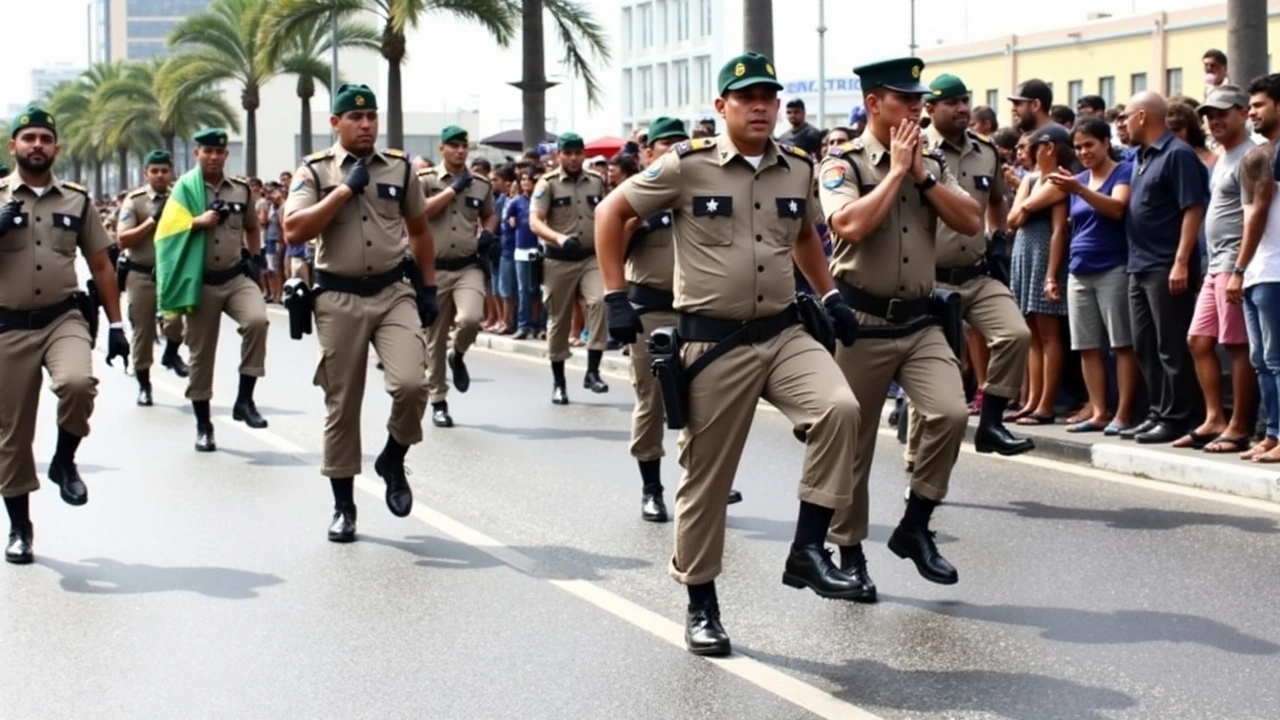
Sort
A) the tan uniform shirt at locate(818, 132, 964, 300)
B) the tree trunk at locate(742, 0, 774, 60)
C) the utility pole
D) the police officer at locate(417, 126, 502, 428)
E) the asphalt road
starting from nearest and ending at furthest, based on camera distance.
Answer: the asphalt road, the tan uniform shirt at locate(818, 132, 964, 300), the utility pole, the police officer at locate(417, 126, 502, 428), the tree trunk at locate(742, 0, 774, 60)

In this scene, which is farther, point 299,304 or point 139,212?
point 139,212

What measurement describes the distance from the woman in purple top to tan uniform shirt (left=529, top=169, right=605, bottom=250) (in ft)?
13.8

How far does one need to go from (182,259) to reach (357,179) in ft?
14.2

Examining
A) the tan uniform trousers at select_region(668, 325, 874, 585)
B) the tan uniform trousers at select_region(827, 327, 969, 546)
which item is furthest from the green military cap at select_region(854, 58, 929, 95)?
the tan uniform trousers at select_region(668, 325, 874, 585)

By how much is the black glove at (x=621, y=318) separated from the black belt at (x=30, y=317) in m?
3.61

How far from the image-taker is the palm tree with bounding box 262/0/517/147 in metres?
31.0

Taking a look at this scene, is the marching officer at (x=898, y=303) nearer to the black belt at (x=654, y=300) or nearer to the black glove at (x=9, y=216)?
the black belt at (x=654, y=300)

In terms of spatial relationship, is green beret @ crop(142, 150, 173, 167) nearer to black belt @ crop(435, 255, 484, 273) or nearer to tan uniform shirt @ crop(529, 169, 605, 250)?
black belt @ crop(435, 255, 484, 273)

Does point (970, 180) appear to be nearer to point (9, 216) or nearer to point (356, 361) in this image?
point (356, 361)

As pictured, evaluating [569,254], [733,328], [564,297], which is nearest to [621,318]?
[733,328]

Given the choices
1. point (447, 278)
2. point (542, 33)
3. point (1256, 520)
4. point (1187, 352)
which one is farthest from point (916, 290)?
point (542, 33)

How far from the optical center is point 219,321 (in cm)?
1320

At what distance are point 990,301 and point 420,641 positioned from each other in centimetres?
364

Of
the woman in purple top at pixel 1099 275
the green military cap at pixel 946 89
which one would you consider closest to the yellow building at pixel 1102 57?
the woman in purple top at pixel 1099 275
